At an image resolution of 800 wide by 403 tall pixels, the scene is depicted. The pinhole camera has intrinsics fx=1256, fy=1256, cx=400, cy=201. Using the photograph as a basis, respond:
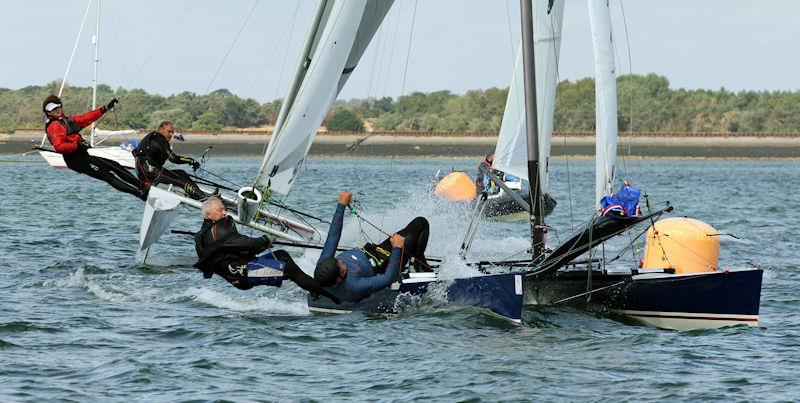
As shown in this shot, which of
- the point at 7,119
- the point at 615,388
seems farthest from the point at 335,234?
the point at 7,119

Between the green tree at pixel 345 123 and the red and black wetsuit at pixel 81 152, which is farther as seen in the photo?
the green tree at pixel 345 123

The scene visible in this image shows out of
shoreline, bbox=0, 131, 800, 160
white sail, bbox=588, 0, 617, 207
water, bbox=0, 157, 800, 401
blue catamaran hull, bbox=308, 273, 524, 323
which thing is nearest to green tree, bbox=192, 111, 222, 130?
shoreline, bbox=0, 131, 800, 160

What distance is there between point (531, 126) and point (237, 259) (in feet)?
12.0

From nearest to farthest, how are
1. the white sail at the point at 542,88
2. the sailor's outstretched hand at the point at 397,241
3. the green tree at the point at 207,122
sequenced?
the sailor's outstretched hand at the point at 397,241 → the white sail at the point at 542,88 → the green tree at the point at 207,122

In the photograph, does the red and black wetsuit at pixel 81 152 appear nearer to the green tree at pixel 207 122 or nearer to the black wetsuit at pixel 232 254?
the black wetsuit at pixel 232 254

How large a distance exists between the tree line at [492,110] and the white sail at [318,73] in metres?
78.2

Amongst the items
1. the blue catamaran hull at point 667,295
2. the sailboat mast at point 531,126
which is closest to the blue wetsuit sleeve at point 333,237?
the blue catamaran hull at point 667,295

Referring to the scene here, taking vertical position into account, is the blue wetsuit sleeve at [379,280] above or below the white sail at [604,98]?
below

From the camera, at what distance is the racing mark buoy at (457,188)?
26.1 meters

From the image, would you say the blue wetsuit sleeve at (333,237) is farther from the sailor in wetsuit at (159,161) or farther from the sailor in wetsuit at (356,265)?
the sailor in wetsuit at (159,161)

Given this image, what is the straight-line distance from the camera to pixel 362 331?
11633mm

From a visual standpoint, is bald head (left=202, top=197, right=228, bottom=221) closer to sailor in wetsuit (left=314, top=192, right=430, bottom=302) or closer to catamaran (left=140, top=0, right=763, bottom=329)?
sailor in wetsuit (left=314, top=192, right=430, bottom=302)

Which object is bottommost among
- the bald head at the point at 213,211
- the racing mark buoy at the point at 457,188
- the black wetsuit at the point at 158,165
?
the racing mark buoy at the point at 457,188

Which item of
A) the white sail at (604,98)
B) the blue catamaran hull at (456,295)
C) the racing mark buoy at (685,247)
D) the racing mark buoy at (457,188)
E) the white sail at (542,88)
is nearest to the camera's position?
the blue catamaran hull at (456,295)
